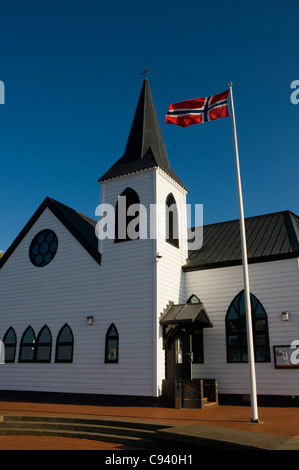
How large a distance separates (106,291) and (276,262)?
7.19 metres

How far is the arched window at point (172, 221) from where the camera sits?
1902cm

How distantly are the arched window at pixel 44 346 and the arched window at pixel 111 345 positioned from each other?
3.22 meters

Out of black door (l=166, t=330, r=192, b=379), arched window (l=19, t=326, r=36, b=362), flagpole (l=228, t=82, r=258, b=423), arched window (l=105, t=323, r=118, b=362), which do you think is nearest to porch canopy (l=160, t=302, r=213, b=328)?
black door (l=166, t=330, r=192, b=379)

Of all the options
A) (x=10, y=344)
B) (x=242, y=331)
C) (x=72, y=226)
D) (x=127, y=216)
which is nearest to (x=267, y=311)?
(x=242, y=331)

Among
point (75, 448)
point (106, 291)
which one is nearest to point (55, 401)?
point (106, 291)

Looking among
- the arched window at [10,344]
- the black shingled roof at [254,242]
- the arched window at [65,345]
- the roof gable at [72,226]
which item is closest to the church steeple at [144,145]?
the roof gable at [72,226]

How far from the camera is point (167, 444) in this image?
9336 millimetres

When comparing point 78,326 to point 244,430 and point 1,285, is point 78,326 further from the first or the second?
point 244,430

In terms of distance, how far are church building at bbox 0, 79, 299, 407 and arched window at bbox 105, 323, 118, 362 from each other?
1.8 inches

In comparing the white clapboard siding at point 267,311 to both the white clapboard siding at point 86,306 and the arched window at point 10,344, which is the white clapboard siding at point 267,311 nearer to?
the white clapboard siding at point 86,306

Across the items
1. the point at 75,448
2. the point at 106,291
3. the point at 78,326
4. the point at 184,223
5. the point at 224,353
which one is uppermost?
the point at 184,223

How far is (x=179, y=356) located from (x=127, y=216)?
254 inches

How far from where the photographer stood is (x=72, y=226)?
19.9m
